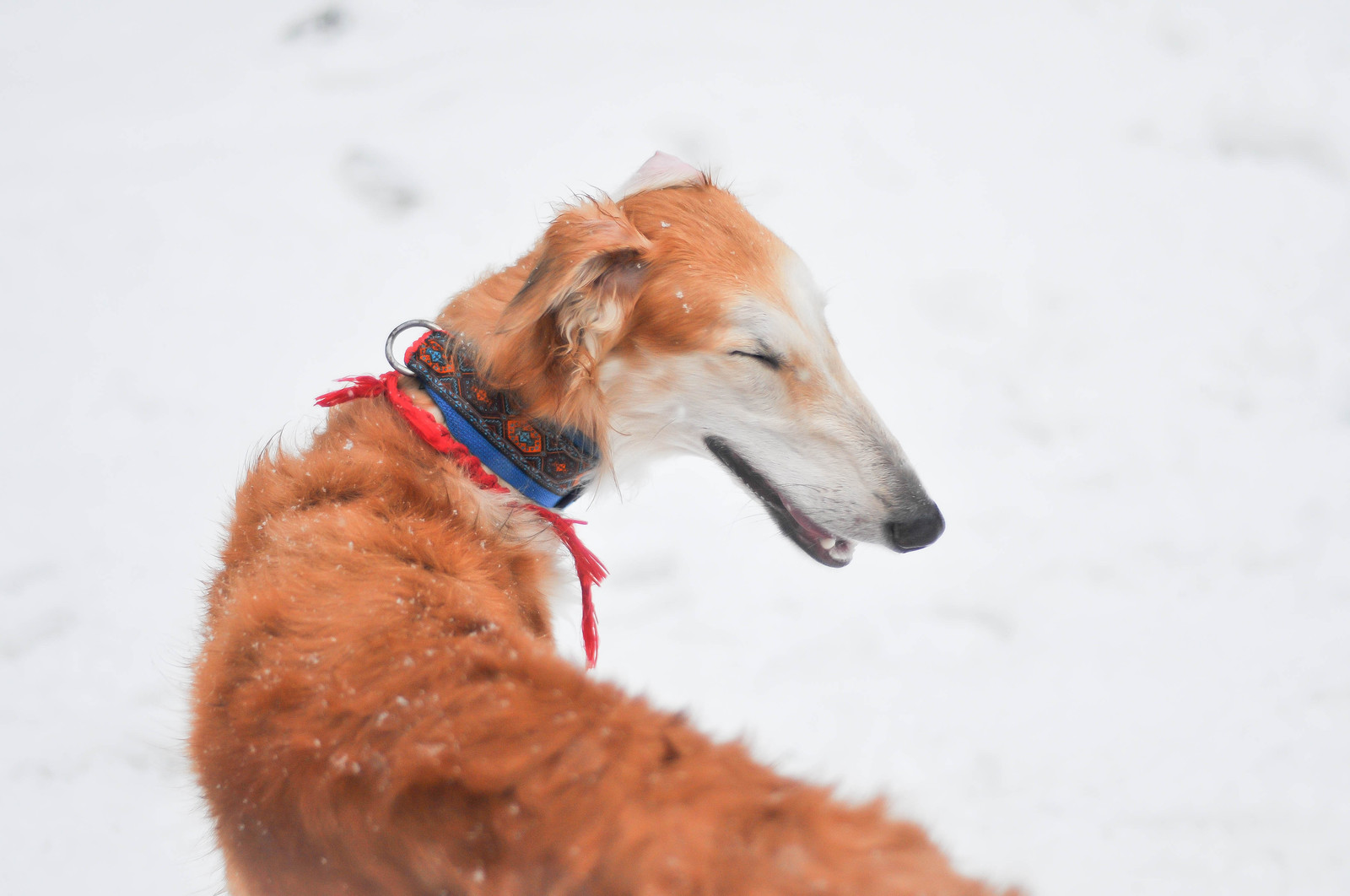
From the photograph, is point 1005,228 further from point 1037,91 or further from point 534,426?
point 534,426

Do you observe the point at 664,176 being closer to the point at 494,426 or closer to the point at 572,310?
the point at 572,310

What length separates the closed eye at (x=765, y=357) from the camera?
2.10m

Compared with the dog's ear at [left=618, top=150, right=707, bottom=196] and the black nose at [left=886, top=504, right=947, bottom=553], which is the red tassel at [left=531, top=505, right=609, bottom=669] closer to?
the black nose at [left=886, top=504, right=947, bottom=553]

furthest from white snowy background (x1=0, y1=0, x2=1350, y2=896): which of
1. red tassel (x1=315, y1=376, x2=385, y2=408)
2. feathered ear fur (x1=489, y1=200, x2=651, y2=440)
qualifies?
red tassel (x1=315, y1=376, x2=385, y2=408)

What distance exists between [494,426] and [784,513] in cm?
80

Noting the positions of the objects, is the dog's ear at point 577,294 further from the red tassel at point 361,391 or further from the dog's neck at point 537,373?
the red tassel at point 361,391

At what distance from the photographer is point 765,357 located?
83.7 inches

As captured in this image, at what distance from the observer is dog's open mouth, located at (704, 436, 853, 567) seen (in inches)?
89.3

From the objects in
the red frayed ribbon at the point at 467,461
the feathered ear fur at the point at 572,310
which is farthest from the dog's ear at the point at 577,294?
the red frayed ribbon at the point at 467,461

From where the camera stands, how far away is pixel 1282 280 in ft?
14.4

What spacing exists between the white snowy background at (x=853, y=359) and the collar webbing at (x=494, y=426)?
36 centimetres

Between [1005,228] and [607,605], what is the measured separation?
304cm

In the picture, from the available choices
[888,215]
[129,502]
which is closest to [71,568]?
[129,502]

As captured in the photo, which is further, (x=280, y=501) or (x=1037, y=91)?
(x=1037, y=91)
